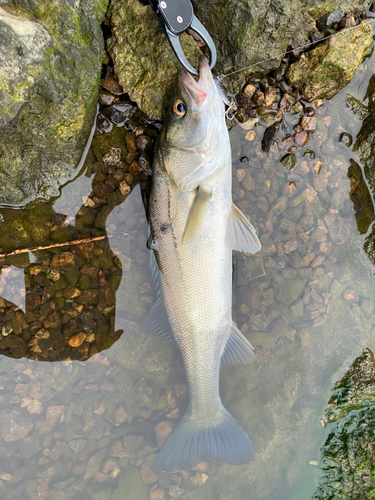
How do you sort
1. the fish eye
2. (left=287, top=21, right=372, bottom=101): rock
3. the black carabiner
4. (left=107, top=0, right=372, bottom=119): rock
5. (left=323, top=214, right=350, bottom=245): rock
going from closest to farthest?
1. the black carabiner
2. the fish eye
3. (left=107, top=0, right=372, bottom=119): rock
4. (left=287, top=21, right=372, bottom=101): rock
5. (left=323, top=214, right=350, bottom=245): rock

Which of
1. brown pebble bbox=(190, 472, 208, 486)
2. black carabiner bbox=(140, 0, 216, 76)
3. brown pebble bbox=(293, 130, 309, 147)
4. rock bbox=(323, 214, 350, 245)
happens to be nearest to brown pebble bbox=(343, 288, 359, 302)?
rock bbox=(323, 214, 350, 245)

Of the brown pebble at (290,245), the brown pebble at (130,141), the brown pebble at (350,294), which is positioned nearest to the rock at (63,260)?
the brown pebble at (130,141)

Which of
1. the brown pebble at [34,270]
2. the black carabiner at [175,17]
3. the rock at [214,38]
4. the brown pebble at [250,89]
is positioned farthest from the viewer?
the brown pebble at [34,270]

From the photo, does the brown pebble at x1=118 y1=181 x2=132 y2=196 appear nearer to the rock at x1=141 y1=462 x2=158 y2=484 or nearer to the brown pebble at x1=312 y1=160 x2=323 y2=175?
the brown pebble at x1=312 y1=160 x2=323 y2=175

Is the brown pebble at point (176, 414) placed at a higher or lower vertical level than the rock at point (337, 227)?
lower

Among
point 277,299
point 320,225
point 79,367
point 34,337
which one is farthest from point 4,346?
point 320,225

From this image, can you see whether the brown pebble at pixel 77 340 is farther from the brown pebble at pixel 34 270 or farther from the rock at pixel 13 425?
the rock at pixel 13 425
